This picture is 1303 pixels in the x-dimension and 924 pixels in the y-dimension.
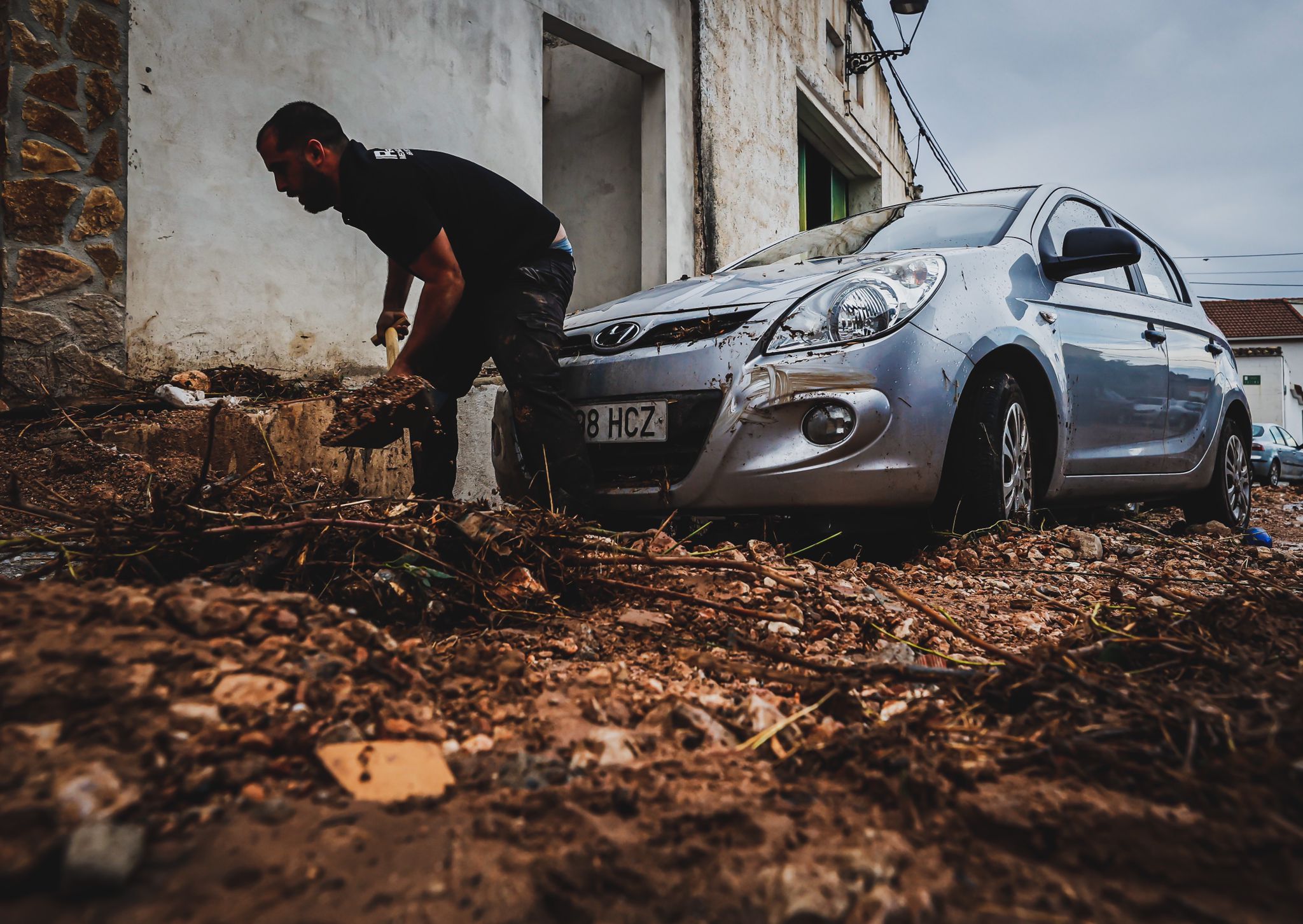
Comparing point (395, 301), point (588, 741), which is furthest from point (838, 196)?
point (588, 741)

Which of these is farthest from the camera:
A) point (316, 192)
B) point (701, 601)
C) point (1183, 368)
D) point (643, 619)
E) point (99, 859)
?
point (1183, 368)

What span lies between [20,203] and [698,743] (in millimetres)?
3836

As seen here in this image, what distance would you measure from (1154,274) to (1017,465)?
2368mm

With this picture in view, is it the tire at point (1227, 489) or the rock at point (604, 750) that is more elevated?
the tire at point (1227, 489)

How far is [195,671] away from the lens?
1148mm

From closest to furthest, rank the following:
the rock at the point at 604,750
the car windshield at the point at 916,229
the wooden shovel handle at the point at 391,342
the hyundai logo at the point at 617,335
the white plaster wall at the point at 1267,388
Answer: the rock at the point at 604,750 → the hyundai logo at the point at 617,335 → the wooden shovel handle at the point at 391,342 → the car windshield at the point at 916,229 → the white plaster wall at the point at 1267,388

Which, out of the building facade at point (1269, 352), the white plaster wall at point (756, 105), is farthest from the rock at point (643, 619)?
the building facade at point (1269, 352)

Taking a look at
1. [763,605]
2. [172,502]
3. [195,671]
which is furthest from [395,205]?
[195,671]

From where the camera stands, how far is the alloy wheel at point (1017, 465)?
294cm

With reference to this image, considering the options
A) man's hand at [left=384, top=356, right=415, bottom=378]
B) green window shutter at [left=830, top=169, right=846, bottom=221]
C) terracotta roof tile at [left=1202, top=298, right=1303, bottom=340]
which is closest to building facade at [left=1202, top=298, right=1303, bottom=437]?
terracotta roof tile at [left=1202, top=298, right=1303, bottom=340]

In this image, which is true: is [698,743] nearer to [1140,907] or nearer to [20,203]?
[1140,907]

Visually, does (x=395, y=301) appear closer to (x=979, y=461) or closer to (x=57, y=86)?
(x=57, y=86)

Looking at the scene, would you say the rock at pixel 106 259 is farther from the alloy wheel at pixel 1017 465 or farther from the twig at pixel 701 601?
the alloy wheel at pixel 1017 465

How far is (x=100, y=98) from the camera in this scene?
3.84 meters
